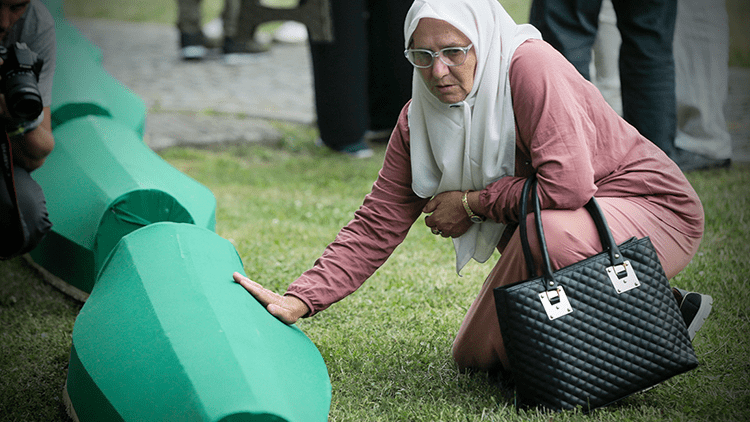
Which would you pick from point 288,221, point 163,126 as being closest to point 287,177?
point 288,221

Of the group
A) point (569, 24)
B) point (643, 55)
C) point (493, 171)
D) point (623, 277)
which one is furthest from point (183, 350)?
point (643, 55)

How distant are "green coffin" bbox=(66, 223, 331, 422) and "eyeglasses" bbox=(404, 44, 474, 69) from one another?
2.82 feet

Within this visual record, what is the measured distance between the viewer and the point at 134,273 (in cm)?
221

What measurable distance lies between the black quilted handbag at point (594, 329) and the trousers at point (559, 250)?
0.05 m

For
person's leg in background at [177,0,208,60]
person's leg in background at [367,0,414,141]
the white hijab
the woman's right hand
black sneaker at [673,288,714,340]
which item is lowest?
person's leg in background at [177,0,208,60]

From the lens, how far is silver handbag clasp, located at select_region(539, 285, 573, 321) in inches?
79.3

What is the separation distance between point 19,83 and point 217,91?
6.55 metres

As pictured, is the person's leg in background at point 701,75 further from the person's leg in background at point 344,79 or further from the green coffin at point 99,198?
the green coffin at point 99,198

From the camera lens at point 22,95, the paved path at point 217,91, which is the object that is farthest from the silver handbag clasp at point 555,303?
the paved path at point 217,91

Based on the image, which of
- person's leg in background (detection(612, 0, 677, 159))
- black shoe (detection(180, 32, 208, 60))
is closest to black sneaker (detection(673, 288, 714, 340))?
person's leg in background (detection(612, 0, 677, 159))

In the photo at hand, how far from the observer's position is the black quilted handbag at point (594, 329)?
2021 mm

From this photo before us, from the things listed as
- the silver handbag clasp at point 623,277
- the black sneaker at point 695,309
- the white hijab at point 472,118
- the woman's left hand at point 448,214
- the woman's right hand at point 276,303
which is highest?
the white hijab at point 472,118

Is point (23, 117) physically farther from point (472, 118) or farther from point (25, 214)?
point (472, 118)

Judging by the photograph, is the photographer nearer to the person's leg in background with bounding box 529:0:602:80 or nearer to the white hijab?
the white hijab
